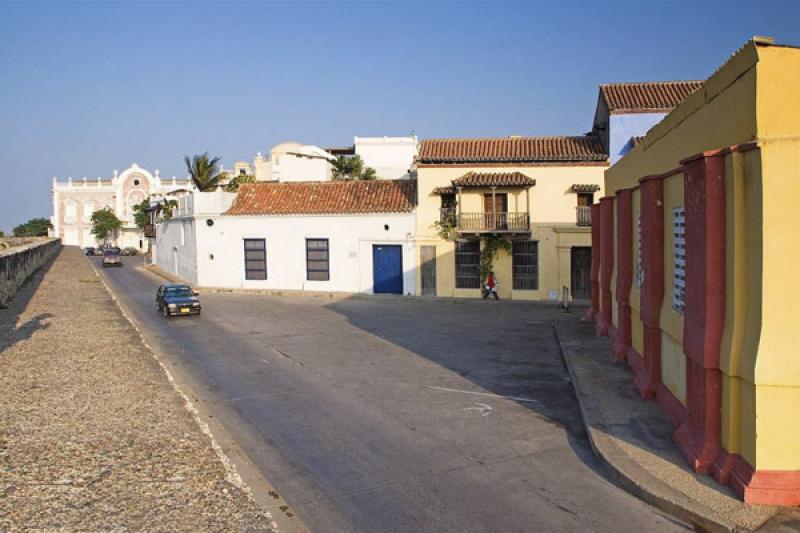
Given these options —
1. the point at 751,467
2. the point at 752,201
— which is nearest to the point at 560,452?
the point at 751,467

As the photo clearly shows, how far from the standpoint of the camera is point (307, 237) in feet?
112

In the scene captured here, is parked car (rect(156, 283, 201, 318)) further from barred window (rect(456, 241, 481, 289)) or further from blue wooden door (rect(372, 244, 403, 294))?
barred window (rect(456, 241, 481, 289))

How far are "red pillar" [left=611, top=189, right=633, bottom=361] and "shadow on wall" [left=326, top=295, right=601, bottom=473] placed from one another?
144cm

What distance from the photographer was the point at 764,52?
6.99m

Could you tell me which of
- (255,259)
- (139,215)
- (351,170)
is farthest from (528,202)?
(139,215)

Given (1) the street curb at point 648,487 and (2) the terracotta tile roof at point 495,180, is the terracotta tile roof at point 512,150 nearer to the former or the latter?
(2) the terracotta tile roof at point 495,180

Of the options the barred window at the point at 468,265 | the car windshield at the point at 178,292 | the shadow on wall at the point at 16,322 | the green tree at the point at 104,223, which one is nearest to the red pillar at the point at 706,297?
the shadow on wall at the point at 16,322

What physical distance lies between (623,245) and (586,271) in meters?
15.6

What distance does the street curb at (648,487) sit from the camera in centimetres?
678

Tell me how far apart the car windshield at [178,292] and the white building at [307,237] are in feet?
31.6

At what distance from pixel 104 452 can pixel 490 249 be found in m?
23.0

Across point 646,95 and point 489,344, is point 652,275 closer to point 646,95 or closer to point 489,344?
point 489,344

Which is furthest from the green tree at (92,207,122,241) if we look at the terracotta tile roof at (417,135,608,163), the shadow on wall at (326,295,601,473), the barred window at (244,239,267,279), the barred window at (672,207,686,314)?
the barred window at (672,207,686,314)

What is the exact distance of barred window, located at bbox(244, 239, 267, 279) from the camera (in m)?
35.4
